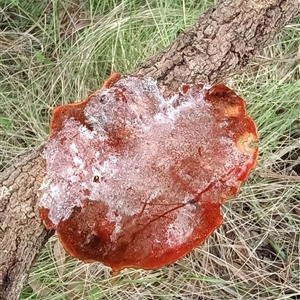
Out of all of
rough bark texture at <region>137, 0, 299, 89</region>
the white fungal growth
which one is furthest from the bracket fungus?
rough bark texture at <region>137, 0, 299, 89</region>

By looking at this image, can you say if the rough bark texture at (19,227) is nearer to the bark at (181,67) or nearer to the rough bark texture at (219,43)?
the bark at (181,67)

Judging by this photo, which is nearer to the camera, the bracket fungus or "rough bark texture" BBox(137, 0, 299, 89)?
the bracket fungus

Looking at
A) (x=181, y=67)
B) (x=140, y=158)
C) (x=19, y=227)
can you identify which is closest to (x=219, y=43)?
(x=181, y=67)

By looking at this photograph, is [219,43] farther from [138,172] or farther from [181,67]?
[138,172]

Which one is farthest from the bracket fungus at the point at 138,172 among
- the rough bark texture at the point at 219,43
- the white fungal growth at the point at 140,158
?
the rough bark texture at the point at 219,43

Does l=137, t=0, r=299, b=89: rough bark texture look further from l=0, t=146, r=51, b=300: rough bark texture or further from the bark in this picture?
l=0, t=146, r=51, b=300: rough bark texture

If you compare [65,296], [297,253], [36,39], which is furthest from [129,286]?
[36,39]

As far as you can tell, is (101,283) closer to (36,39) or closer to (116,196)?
(116,196)
